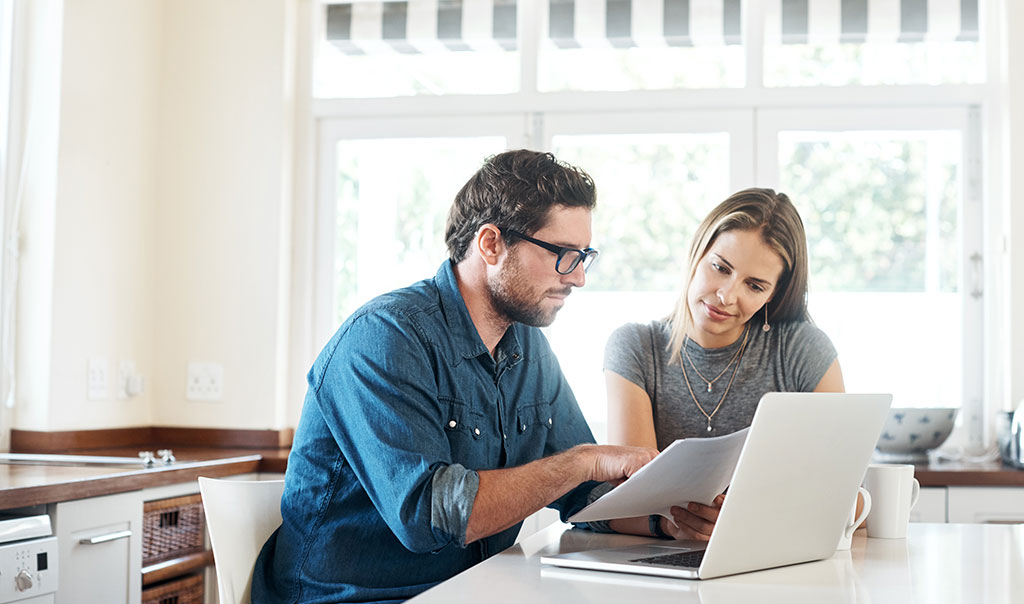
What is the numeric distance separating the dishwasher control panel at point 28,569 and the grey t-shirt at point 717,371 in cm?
117

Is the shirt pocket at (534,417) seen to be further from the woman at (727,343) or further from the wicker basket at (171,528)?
the wicker basket at (171,528)

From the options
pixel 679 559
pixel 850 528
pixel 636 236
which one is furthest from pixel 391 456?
pixel 636 236

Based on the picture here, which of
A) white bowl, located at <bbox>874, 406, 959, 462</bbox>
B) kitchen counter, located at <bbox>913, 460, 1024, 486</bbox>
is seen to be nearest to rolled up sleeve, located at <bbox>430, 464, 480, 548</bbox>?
kitchen counter, located at <bbox>913, 460, 1024, 486</bbox>

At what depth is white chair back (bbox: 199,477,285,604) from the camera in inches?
60.2

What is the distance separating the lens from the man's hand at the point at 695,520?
1.58 m

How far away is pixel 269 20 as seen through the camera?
3.42 m

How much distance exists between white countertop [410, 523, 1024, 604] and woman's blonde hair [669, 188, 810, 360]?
662 millimetres

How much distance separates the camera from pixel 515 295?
67.2 inches

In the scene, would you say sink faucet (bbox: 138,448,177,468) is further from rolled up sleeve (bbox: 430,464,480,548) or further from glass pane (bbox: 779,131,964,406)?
glass pane (bbox: 779,131,964,406)

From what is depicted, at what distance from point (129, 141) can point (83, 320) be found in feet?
→ 2.04

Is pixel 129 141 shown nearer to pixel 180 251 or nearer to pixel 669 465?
pixel 180 251

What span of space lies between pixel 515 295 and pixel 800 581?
0.68 m

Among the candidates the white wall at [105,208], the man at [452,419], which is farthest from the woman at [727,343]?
the white wall at [105,208]

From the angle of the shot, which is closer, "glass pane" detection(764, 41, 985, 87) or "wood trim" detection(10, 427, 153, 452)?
Result: "wood trim" detection(10, 427, 153, 452)
